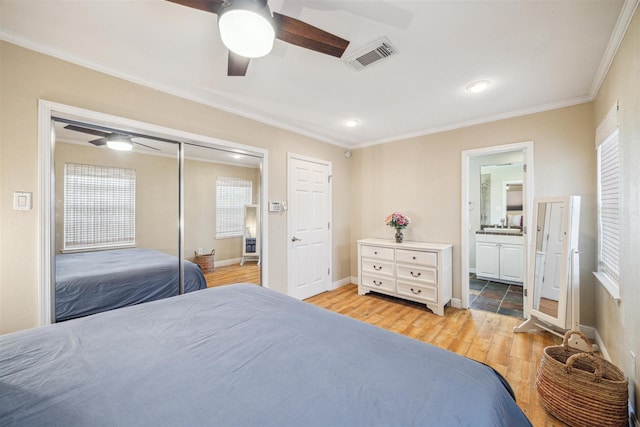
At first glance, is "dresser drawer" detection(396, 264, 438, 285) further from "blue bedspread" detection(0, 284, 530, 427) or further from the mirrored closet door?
"blue bedspread" detection(0, 284, 530, 427)

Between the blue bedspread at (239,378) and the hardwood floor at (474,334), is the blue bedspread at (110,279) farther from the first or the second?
the hardwood floor at (474,334)

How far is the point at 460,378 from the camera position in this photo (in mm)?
896

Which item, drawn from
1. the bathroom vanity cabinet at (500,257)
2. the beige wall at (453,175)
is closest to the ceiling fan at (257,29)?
the beige wall at (453,175)

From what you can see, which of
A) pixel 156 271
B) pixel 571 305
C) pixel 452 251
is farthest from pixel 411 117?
pixel 156 271

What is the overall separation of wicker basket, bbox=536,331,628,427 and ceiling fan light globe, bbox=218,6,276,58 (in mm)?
2611

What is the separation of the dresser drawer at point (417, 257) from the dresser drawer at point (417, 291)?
31cm

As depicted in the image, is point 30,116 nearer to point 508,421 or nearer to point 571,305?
point 508,421

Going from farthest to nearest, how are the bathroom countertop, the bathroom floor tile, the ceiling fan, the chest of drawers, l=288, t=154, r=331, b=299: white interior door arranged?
the bathroom countertop < l=288, t=154, r=331, b=299: white interior door < the bathroom floor tile < the chest of drawers < the ceiling fan

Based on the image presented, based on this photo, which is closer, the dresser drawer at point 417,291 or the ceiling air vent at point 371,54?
the ceiling air vent at point 371,54

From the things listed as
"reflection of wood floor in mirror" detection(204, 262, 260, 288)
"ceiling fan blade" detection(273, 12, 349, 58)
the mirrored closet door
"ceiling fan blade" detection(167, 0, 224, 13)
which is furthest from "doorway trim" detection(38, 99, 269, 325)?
"ceiling fan blade" detection(273, 12, 349, 58)

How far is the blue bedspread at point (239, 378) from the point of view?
74cm

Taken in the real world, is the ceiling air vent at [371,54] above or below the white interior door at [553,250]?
above

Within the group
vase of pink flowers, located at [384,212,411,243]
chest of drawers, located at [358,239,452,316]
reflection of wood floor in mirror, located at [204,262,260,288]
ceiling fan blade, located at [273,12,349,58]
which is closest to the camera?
ceiling fan blade, located at [273,12,349,58]

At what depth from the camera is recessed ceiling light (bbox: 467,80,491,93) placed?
7.85 feet
